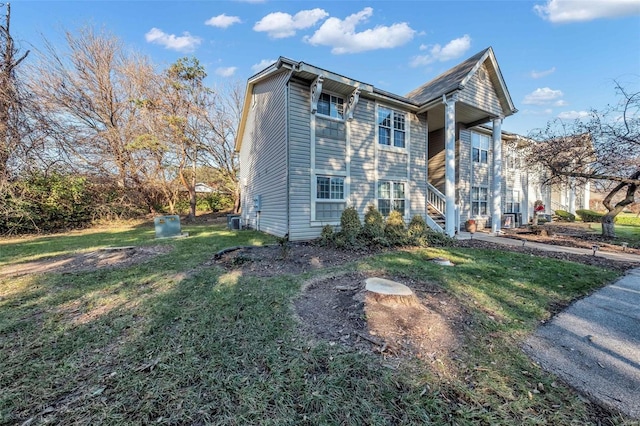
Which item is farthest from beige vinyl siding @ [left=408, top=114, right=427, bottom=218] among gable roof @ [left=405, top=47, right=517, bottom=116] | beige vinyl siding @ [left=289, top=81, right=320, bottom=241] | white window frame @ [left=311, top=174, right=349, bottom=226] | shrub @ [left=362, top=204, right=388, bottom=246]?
beige vinyl siding @ [left=289, top=81, right=320, bottom=241]

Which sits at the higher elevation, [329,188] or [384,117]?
[384,117]

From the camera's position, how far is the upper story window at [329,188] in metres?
8.89

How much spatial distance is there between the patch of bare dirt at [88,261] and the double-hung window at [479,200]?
14.8 m

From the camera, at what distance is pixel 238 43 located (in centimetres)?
1277

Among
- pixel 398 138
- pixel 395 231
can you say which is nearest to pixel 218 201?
pixel 398 138

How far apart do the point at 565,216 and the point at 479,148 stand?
11228 mm

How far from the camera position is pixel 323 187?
8.96m

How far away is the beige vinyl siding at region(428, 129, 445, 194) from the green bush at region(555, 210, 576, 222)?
1308 centimetres

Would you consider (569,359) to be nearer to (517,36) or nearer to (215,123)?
(517,36)

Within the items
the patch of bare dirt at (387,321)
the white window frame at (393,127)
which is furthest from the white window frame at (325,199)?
the patch of bare dirt at (387,321)

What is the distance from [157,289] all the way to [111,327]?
4.24 ft

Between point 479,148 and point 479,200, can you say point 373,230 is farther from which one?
point 479,148

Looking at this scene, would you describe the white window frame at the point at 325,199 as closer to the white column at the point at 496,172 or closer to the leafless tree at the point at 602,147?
the white column at the point at 496,172

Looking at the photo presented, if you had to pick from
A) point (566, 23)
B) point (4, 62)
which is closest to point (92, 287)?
point (4, 62)
